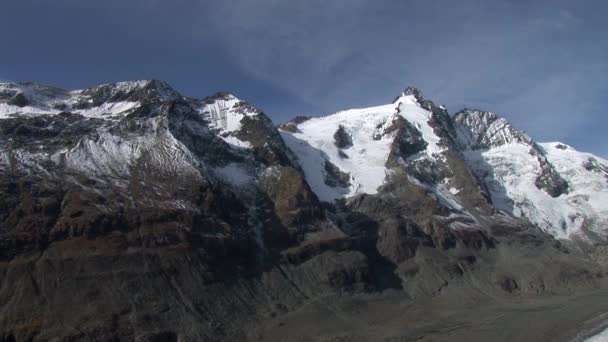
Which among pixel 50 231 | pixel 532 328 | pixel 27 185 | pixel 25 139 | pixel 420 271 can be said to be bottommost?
pixel 532 328

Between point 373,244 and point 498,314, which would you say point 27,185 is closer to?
point 373,244

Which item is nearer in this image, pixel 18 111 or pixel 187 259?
pixel 187 259

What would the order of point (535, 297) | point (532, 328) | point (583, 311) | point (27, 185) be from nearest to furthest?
point (532, 328)
point (27, 185)
point (583, 311)
point (535, 297)

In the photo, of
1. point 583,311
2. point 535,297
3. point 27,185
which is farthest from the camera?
point 535,297

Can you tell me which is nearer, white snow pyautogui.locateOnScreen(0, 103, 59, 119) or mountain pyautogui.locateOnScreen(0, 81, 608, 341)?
mountain pyautogui.locateOnScreen(0, 81, 608, 341)

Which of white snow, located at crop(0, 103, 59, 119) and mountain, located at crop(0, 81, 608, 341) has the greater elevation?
white snow, located at crop(0, 103, 59, 119)

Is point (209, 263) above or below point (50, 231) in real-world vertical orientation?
below

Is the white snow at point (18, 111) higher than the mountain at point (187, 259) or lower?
higher

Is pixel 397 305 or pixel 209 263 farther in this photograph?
pixel 397 305

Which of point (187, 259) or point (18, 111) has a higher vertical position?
point (18, 111)

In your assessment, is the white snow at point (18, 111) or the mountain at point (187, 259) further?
the white snow at point (18, 111)

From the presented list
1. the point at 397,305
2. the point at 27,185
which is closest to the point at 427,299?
the point at 397,305
